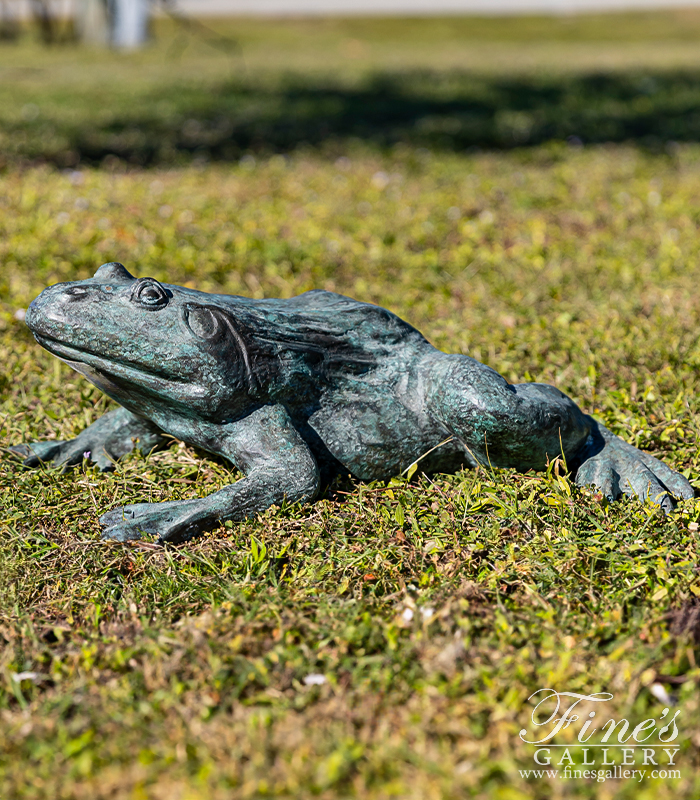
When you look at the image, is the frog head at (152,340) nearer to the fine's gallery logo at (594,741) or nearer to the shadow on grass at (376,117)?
the fine's gallery logo at (594,741)

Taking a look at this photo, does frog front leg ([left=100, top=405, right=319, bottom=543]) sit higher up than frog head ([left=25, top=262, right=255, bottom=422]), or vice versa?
frog head ([left=25, top=262, right=255, bottom=422])

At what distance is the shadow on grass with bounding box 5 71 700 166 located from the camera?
9180mm

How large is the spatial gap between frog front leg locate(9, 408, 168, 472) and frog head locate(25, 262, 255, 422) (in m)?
0.55

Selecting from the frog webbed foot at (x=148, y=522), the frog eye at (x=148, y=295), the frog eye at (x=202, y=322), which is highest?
the frog eye at (x=148, y=295)

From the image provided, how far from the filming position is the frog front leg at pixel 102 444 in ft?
11.1

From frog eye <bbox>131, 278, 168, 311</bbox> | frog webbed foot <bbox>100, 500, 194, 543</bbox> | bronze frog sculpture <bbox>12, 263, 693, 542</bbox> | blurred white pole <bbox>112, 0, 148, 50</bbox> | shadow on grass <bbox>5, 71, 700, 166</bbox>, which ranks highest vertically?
blurred white pole <bbox>112, 0, 148, 50</bbox>

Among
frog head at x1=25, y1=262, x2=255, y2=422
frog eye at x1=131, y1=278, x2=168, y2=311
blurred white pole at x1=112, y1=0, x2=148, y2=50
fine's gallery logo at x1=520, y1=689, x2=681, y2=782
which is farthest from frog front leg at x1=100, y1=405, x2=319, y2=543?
blurred white pole at x1=112, y1=0, x2=148, y2=50

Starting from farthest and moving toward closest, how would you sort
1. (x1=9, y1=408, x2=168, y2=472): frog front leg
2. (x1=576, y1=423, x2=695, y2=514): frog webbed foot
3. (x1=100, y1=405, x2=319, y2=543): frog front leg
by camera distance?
(x1=9, y1=408, x2=168, y2=472): frog front leg < (x1=576, y1=423, x2=695, y2=514): frog webbed foot < (x1=100, y1=405, x2=319, y2=543): frog front leg

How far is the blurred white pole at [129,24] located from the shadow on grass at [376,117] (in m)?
8.87

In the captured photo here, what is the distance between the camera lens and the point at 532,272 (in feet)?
18.9

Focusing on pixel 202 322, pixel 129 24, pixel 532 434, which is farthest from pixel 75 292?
pixel 129 24

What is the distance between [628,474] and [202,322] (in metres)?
1.83

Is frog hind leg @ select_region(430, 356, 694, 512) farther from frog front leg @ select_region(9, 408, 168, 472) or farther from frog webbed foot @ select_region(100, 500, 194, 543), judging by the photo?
frog front leg @ select_region(9, 408, 168, 472)

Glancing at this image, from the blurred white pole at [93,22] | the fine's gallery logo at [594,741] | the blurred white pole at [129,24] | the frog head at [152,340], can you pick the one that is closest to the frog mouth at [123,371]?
the frog head at [152,340]
